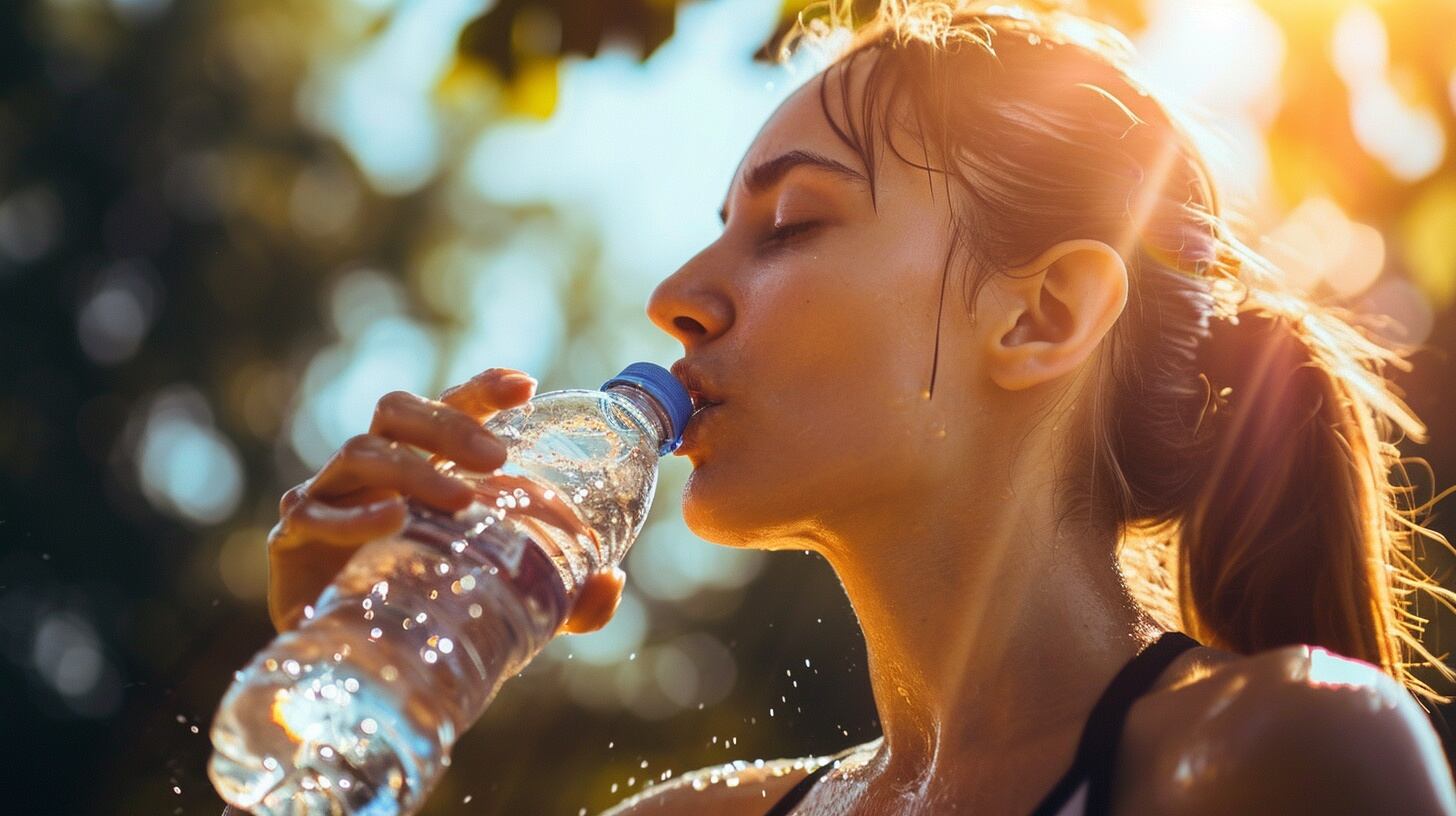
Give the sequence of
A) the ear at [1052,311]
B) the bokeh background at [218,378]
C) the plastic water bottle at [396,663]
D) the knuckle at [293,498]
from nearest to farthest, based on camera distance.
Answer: the plastic water bottle at [396,663], the knuckle at [293,498], the ear at [1052,311], the bokeh background at [218,378]

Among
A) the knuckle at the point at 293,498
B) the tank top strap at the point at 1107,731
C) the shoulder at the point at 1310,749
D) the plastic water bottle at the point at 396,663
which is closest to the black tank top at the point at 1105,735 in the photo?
the tank top strap at the point at 1107,731

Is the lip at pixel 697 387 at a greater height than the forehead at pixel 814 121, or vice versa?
the forehead at pixel 814 121

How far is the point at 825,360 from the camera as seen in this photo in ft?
8.24

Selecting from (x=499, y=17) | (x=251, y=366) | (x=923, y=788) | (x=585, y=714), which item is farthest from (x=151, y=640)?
(x=923, y=788)

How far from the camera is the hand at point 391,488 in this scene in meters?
2.05

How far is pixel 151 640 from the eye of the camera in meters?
14.8

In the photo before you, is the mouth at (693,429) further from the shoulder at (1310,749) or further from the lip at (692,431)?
the shoulder at (1310,749)

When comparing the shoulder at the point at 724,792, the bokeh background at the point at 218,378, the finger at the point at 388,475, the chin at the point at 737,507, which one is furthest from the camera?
the bokeh background at the point at 218,378

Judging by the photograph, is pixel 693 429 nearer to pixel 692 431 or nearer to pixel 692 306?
pixel 692 431

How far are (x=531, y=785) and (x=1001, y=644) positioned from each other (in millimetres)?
13010

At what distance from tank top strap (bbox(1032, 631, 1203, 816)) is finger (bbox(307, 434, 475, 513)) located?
40.4 inches

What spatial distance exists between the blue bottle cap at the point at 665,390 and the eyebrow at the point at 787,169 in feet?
1.67

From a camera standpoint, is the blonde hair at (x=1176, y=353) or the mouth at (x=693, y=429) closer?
the mouth at (x=693, y=429)

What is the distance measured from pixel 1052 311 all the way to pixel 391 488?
1.34 m
